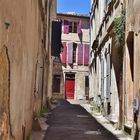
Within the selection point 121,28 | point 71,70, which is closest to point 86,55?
point 71,70

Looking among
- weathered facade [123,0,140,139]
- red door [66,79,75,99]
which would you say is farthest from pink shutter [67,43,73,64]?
weathered facade [123,0,140,139]

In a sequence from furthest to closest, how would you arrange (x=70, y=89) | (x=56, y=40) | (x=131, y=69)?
(x=70, y=89), (x=56, y=40), (x=131, y=69)

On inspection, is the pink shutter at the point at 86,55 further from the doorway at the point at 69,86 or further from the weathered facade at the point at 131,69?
the weathered facade at the point at 131,69

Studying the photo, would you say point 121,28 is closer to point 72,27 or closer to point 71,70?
point 71,70

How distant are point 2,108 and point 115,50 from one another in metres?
9.30

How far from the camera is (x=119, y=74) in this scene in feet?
43.5

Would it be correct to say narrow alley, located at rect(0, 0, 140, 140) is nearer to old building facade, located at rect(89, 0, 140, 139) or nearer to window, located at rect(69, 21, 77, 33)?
old building facade, located at rect(89, 0, 140, 139)

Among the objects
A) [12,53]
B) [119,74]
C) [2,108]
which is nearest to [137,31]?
[119,74]

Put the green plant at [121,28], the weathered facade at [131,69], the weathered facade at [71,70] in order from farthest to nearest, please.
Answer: the weathered facade at [71,70] < the green plant at [121,28] < the weathered facade at [131,69]

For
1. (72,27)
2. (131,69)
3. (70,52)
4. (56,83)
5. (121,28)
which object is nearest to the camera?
(131,69)

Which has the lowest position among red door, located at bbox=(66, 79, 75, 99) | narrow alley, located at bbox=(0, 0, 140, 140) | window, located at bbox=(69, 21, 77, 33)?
red door, located at bbox=(66, 79, 75, 99)

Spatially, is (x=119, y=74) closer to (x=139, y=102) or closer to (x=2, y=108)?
(x=139, y=102)

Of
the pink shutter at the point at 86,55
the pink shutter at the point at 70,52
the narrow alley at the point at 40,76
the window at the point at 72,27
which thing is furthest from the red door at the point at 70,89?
the narrow alley at the point at 40,76

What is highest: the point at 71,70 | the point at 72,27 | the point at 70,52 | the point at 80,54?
the point at 72,27
